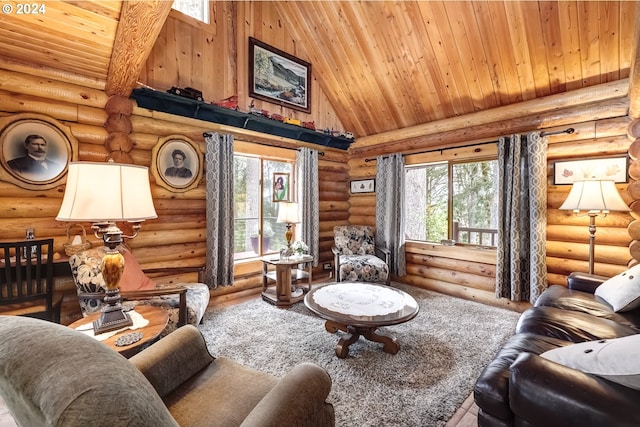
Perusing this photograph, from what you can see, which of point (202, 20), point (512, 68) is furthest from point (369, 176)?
point (202, 20)

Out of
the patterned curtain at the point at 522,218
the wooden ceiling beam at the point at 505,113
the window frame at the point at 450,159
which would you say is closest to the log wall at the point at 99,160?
the wooden ceiling beam at the point at 505,113

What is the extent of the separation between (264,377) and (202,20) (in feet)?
13.8

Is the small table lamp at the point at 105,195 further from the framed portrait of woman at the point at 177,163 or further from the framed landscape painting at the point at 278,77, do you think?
the framed landscape painting at the point at 278,77

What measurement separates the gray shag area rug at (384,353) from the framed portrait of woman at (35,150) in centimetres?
211

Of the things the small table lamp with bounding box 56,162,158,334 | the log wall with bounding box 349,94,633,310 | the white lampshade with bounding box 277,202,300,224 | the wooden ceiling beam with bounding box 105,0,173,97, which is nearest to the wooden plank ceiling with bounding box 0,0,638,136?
the wooden ceiling beam with bounding box 105,0,173,97

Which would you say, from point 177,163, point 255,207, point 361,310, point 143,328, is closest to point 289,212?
point 255,207

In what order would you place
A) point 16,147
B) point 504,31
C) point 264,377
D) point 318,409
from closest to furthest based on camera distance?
point 318,409
point 264,377
point 16,147
point 504,31

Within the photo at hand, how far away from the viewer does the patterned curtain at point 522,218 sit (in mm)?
3342

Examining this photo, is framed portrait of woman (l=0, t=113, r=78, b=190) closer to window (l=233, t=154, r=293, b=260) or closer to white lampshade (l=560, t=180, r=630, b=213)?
window (l=233, t=154, r=293, b=260)

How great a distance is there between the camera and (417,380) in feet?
6.86

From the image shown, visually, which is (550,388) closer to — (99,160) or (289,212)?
(289,212)

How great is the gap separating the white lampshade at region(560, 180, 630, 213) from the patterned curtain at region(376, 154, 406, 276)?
2.14 m

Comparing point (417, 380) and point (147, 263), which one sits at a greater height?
point (147, 263)

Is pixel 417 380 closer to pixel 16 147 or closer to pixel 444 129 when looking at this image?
pixel 444 129
